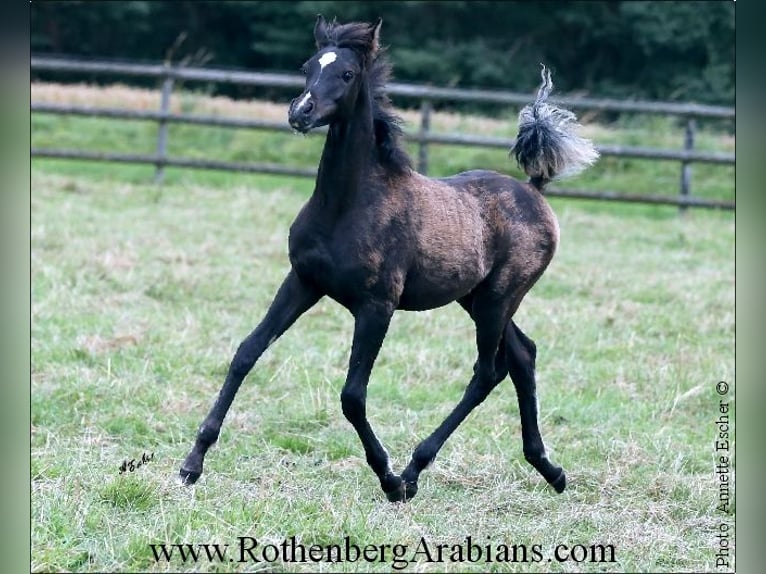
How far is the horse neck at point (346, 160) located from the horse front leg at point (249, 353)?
0.35 metres

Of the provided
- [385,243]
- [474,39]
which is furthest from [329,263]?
[474,39]

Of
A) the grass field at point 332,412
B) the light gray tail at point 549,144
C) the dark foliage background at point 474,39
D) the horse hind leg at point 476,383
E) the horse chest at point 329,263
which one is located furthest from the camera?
the dark foliage background at point 474,39

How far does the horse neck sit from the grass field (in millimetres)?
1195

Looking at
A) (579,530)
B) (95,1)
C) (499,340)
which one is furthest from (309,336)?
(95,1)

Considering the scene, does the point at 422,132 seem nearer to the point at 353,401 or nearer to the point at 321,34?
the point at 321,34

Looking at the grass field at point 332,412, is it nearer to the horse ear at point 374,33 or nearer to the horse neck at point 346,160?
the horse neck at point 346,160

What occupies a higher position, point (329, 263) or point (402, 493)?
point (329, 263)

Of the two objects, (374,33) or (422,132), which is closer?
(374,33)

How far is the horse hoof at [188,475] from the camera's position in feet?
14.0

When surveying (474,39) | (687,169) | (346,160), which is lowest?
(346,160)

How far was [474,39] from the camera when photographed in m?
26.6

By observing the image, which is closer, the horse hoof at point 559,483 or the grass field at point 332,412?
the grass field at point 332,412
